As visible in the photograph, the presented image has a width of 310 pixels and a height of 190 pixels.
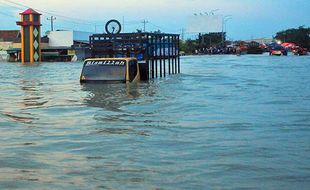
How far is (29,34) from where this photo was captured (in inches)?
2837

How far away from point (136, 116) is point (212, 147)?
386 cm

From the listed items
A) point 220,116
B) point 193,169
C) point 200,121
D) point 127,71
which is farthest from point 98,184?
point 127,71

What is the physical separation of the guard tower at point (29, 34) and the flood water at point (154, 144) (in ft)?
191

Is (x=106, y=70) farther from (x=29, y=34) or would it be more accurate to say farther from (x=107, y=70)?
(x=29, y=34)

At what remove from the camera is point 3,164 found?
24.0ft

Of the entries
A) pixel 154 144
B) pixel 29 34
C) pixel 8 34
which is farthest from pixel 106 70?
pixel 8 34

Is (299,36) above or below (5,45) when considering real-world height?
above

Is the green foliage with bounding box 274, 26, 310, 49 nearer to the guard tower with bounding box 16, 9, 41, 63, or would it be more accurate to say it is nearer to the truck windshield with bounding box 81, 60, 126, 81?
the guard tower with bounding box 16, 9, 41, 63

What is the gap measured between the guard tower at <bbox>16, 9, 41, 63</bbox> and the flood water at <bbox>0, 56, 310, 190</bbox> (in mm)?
58217

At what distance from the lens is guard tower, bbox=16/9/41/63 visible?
235 ft

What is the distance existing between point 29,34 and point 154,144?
6605cm

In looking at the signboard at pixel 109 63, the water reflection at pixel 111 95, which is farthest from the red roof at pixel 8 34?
the water reflection at pixel 111 95

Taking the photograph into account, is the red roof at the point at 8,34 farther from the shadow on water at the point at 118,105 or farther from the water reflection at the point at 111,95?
the shadow on water at the point at 118,105

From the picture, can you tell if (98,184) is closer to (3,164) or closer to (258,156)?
(3,164)
